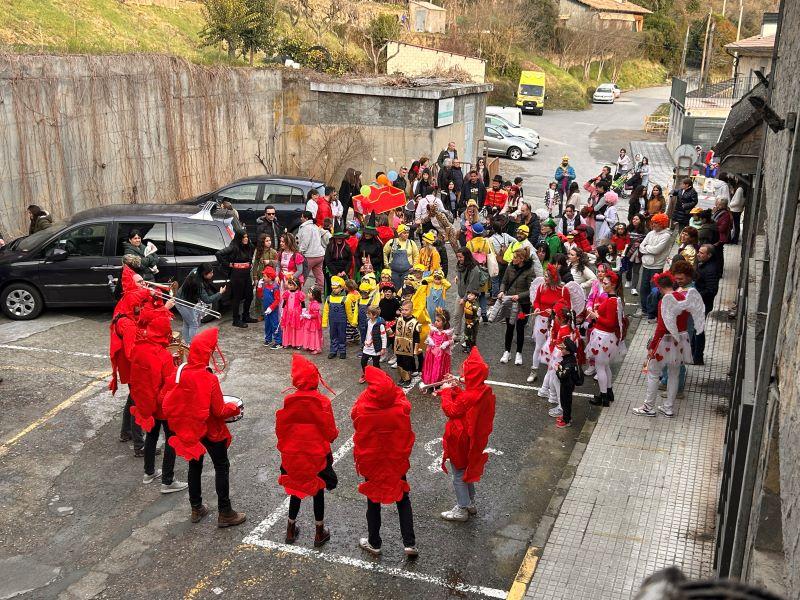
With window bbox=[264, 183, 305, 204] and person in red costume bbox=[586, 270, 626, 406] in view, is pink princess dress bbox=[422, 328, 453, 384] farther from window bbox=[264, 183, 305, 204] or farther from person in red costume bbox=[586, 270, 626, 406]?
window bbox=[264, 183, 305, 204]

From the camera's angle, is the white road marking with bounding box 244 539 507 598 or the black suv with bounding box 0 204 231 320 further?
the black suv with bounding box 0 204 231 320

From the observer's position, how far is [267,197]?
59.7 ft

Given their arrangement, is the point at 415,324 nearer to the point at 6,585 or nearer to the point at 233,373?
the point at 233,373

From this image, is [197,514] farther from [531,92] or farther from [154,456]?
[531,92]

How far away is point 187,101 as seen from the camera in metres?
21.0

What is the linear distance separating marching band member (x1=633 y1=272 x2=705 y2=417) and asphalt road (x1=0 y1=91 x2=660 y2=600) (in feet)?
2.95

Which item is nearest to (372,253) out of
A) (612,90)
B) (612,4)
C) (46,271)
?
(46,271)

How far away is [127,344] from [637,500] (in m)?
5.47

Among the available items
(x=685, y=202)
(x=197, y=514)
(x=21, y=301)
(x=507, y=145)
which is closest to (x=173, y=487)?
(x=197, y=514)

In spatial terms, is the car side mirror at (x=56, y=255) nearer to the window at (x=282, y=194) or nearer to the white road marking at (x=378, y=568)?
the window at (x=282, y=194)

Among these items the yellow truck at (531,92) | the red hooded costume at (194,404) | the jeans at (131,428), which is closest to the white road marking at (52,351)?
the jeans at (131,428)

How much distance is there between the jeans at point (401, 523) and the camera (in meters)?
7.21

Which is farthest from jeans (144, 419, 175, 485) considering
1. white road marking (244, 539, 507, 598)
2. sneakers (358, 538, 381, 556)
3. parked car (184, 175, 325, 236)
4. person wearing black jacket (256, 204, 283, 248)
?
parked car (184, 175, 325, 236)

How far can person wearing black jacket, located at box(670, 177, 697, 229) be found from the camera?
16797mm
